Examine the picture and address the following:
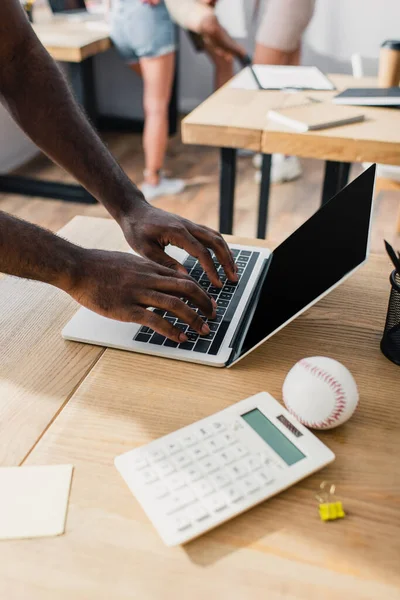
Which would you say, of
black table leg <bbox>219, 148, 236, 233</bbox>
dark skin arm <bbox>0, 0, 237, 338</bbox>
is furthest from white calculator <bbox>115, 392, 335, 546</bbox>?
black table leg <bbox>219, 148, 236, 233</bbox>

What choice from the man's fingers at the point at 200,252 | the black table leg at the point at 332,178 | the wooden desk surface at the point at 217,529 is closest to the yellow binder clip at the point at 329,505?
the wooden desk surface at the point at 217,529

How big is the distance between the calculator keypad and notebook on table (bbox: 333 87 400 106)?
4.17ft

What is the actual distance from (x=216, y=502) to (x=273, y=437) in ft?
0.35

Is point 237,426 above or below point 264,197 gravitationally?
above

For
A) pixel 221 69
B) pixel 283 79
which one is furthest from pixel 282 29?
pixel 221 69

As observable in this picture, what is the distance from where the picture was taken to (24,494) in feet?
1.94

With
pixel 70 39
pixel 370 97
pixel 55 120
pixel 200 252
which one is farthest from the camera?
pixel 70 39

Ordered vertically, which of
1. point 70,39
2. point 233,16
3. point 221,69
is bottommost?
point 221,69

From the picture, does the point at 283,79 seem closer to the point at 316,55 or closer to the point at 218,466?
the point at 218,466

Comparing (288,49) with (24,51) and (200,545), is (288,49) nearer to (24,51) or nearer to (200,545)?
(24,51)

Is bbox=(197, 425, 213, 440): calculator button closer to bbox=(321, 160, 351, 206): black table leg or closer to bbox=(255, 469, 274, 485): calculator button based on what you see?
bbox=(255, 469, 274, 485): calculator button

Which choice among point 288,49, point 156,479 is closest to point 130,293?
point 156,479

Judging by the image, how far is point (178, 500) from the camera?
0.57 meters

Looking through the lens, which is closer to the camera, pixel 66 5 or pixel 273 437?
pixel 273 437
